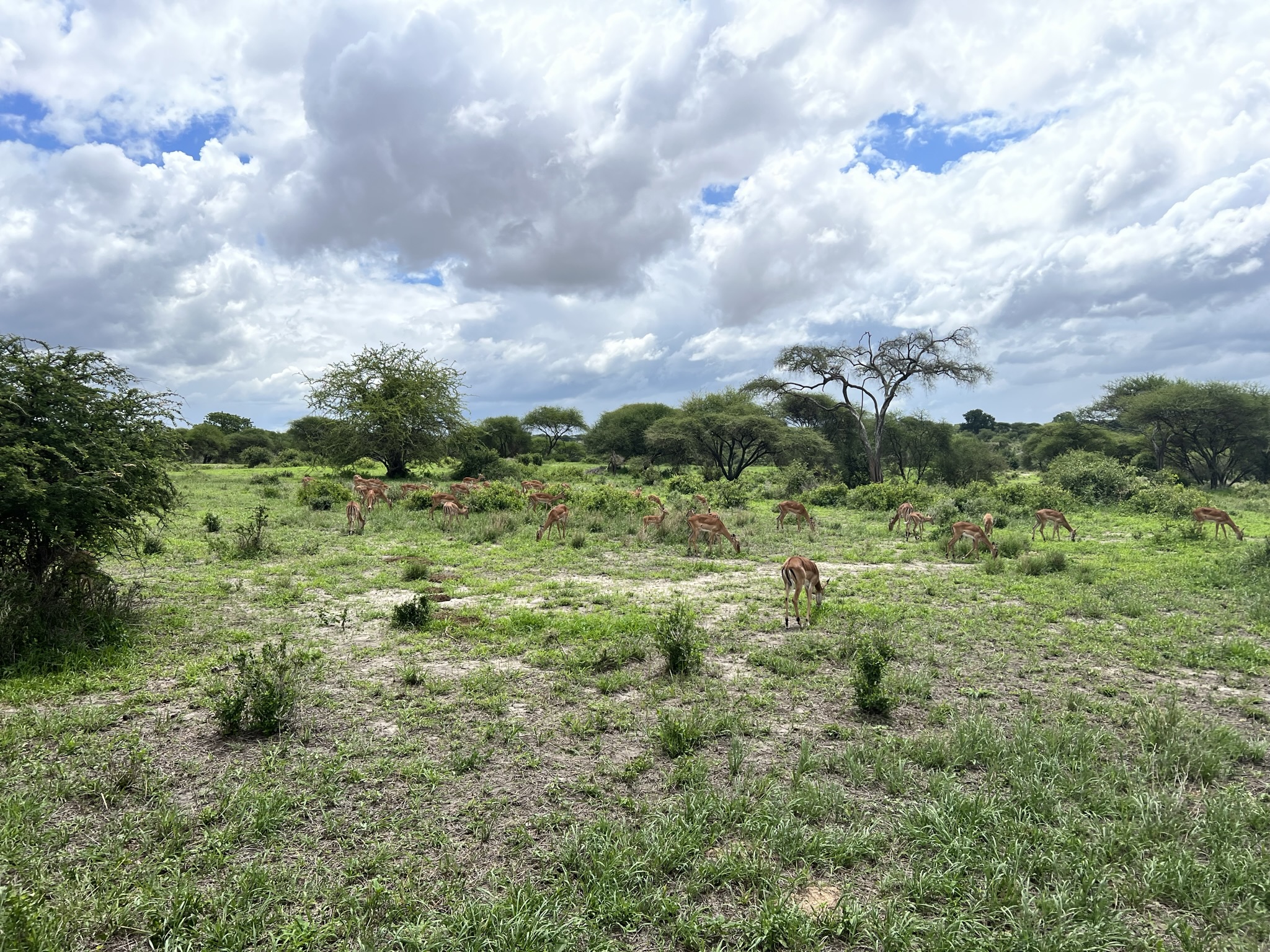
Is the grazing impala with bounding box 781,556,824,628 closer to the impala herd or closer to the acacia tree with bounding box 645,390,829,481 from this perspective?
the impala herd

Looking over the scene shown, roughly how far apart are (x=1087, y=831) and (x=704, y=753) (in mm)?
2815

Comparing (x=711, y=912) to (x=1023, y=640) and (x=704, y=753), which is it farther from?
(x=1023, y=640)

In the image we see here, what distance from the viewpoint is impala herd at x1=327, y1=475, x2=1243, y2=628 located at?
10031mm

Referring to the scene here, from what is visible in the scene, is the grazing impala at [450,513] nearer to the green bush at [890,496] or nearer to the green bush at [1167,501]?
the green bush at [890,496]

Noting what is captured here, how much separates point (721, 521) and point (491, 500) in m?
9.42

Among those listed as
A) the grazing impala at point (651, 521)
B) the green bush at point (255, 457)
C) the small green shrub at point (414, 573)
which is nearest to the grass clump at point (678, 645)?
the small green shrub at point (414, 573)

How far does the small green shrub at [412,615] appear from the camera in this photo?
9180mm

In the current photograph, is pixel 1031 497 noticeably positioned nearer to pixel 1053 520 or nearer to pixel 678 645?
pixel 1053 520

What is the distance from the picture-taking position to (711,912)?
3.67 meters

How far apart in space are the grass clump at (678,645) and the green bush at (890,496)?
21.2 m

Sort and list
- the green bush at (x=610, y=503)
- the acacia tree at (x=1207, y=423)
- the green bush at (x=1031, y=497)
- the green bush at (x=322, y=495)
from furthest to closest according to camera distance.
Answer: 1. the acacia tree at (x=1207, y=423)
2. the green bush at (x=1031, y=497)
3. the green bush at (x=322, y=495)
4. the green bush at (x=610, y=503)

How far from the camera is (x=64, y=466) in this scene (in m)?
7.91

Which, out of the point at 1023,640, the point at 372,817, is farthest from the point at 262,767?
the point at 1023,640

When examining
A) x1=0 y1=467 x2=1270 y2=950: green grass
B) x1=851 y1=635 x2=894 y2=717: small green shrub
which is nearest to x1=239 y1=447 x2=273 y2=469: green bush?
x1=0 y1=467 x2=1270 y2=950: green grass
